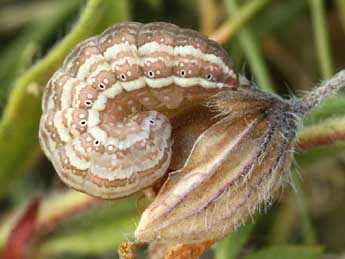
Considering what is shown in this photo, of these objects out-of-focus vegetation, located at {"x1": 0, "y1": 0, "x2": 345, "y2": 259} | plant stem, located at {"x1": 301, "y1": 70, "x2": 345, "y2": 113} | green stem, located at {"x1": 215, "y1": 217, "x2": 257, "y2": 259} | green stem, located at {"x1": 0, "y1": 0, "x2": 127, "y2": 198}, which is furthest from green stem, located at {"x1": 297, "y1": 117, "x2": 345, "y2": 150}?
green stem, located at {"x1": 0, "y1": 0, "x2": 127, "y2": 198}

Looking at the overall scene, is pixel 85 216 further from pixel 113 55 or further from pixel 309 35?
pixel 309 35

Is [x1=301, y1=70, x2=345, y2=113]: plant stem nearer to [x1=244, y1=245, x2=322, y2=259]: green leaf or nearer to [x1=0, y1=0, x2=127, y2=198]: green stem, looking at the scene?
[x1=244, y1=245, x2=322, y2=259]: green leaf

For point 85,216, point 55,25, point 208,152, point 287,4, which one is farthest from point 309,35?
point 208,152

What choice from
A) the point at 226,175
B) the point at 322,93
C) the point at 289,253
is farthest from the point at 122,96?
the point at 289,253

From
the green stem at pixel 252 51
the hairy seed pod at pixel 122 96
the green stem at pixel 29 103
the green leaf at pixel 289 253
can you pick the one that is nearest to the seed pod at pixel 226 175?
the hairy seed pod at pixel 122 96

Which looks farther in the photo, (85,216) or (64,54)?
(85,216)
